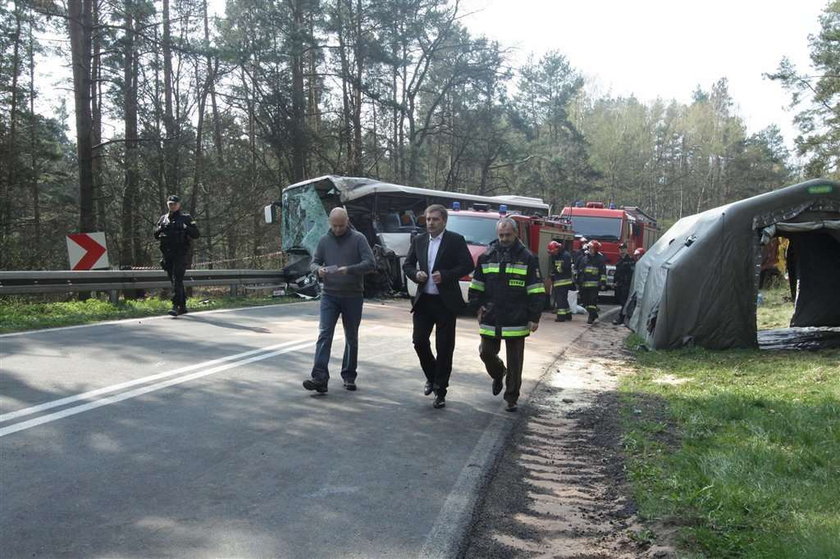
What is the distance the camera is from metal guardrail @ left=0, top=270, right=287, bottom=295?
11.3 meters

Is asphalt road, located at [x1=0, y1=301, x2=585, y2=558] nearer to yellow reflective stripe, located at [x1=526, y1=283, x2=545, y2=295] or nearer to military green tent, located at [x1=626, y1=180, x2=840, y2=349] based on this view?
yellow reflective stripe, located at [x1=526, y1=283, x2=545, y2=295]

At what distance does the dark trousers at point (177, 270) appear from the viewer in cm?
1180

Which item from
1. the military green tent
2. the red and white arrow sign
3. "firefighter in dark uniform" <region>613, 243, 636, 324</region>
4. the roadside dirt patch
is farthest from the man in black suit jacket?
"firefighter in dark uniform" <region>613, 243, 636, 324</region>

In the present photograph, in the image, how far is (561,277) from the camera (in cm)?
1591

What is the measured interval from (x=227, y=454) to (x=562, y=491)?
7.79 feet

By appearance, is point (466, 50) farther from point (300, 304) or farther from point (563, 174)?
point (300, 304)

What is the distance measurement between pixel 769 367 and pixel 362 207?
13.0m

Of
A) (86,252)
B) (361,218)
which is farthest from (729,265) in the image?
(86,252)

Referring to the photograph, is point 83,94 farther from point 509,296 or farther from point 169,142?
point 509,296

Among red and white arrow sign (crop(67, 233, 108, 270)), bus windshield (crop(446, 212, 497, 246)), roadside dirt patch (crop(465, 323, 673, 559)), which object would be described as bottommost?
roadside dirt patch (crop(465, 323, 673, 559))

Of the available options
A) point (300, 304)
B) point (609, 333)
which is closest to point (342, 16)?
point (300, 304)

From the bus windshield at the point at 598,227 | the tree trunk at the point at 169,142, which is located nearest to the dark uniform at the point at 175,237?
the tree trunk at the point at 169,142

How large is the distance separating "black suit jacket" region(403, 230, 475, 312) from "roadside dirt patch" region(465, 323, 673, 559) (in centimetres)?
139

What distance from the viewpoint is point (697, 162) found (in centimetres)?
6438
